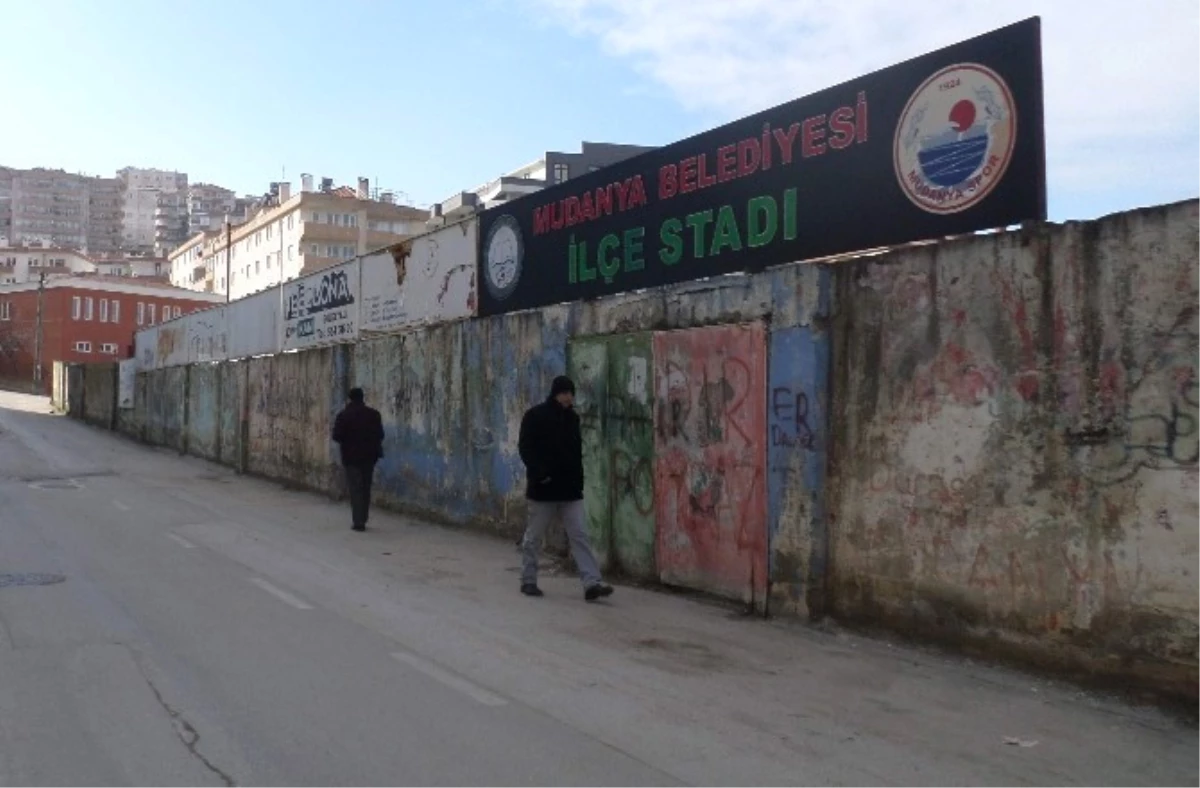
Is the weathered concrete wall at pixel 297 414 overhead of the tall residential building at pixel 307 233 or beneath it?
beneath

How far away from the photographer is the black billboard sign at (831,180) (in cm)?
704

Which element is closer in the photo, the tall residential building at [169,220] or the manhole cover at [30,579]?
the manhole cover at [30,579]

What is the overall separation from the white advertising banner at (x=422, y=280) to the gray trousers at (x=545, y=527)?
573cm

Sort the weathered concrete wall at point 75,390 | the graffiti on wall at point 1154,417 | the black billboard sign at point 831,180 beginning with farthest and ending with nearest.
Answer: the weathered concrete wall at point 75,390 < the black billboard sign at point 831,180 < the graffiti on wall at point 1154,417

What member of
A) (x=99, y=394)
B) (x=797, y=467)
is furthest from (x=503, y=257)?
(x=99, y=394)

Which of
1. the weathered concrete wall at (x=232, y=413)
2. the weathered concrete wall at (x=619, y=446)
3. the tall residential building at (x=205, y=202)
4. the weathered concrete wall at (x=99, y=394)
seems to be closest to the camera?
the weathered concrete wall at (x=619, y=446)

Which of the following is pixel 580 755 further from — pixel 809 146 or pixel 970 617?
pixel 809 146

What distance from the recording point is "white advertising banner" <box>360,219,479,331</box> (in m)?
14.9

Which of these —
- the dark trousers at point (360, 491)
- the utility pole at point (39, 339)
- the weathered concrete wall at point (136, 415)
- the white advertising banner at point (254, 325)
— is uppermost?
the utility pole at point (39, 339)

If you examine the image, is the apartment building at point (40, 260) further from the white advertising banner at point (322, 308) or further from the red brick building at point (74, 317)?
the white advertising banner at point (322, 308)

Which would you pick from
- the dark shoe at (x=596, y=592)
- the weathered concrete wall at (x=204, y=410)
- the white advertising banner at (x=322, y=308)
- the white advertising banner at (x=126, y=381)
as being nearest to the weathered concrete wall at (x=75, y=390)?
the white advertising banner at (x=126, y=381)

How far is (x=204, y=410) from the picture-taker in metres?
28.2

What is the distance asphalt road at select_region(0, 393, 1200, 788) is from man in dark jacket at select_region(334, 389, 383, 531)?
3480mm

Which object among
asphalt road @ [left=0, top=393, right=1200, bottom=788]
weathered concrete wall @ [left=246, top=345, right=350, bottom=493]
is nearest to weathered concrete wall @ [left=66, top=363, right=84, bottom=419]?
weathered concrete wall @ [left=246, top=345, right=350, bottom=493]
